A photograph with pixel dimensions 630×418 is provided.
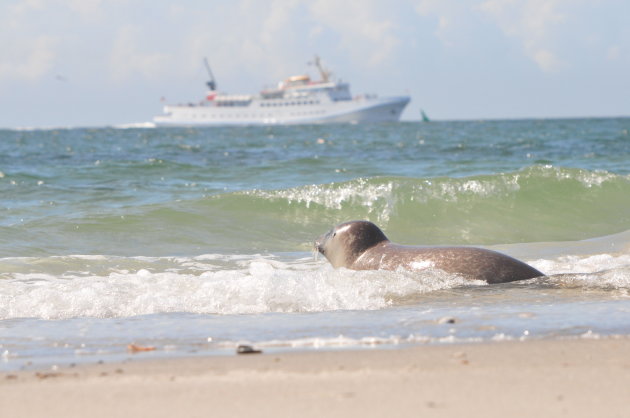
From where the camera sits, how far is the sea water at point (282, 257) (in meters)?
4.48

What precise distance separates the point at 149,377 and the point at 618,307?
266 centimetres

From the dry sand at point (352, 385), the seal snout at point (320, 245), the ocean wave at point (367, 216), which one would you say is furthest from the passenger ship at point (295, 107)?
the dry sand at point (352, 385)

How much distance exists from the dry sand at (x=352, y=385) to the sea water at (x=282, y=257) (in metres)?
0.34

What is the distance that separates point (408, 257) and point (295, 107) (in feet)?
316

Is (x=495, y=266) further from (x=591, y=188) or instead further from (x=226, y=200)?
(x=591, y=188)

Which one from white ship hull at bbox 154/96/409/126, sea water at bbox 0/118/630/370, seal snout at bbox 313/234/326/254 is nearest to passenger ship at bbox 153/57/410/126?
white ship hull at bbox 154/96/409/126

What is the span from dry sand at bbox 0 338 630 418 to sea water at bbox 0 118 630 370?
338 mm

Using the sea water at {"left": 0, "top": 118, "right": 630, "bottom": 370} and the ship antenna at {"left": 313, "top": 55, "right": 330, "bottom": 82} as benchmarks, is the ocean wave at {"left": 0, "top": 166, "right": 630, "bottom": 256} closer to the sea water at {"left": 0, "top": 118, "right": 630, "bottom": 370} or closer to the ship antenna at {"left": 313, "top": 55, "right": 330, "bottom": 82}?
the sea water at {"left": 0, "top": 118, "right": 630, "bottom": 370}

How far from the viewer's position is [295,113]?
102m

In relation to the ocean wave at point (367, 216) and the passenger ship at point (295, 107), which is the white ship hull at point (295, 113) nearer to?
the passenger ship at point (295, 107)

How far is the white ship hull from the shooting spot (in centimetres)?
9938

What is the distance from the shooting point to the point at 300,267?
25.8 feet

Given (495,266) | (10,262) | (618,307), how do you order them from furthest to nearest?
(10,262) → (495,266) → (618,307)

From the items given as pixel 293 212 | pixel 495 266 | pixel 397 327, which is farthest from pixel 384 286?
pixel 293 212
